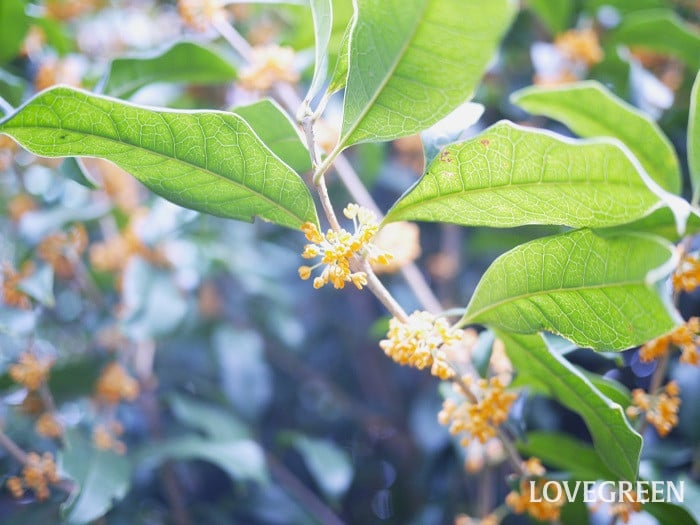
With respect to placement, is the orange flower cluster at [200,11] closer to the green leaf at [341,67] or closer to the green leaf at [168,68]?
the green leaf at [168,68]

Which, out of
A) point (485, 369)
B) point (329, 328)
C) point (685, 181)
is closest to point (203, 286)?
point (329, 328)

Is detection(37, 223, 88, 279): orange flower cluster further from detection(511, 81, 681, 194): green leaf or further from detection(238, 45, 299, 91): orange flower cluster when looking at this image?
detection(511, 81, 681, 194): green leaf

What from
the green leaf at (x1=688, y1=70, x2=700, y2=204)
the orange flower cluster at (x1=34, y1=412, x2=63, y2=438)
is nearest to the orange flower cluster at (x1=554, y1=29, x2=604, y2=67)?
the green leaf at (x1=688, y1=70, x2=700, y2=204)

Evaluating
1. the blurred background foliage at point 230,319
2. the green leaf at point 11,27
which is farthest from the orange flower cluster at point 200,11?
the green leaf at point 11,27

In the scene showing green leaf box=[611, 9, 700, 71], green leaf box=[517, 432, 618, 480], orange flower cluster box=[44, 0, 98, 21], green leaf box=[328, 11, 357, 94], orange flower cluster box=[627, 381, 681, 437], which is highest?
green leaf box=[611, 9, 700, 71]

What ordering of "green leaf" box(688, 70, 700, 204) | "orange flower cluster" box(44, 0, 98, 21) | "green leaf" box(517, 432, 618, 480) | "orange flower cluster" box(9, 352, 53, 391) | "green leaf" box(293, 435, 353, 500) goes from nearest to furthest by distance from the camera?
"green leaf" box(688, 70, 700, 204) → "green leaf" box(517, 432, 618, 480) → "orange flower cluster" box(9, 352, 53, 391) → "green leaf" box(293, 435, 353, 500) → "orange flower cluster" box(44, 0, 98, 21)

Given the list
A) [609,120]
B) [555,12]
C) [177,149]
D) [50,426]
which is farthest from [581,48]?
[50,426]

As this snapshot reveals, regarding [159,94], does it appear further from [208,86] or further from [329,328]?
[329,328]
